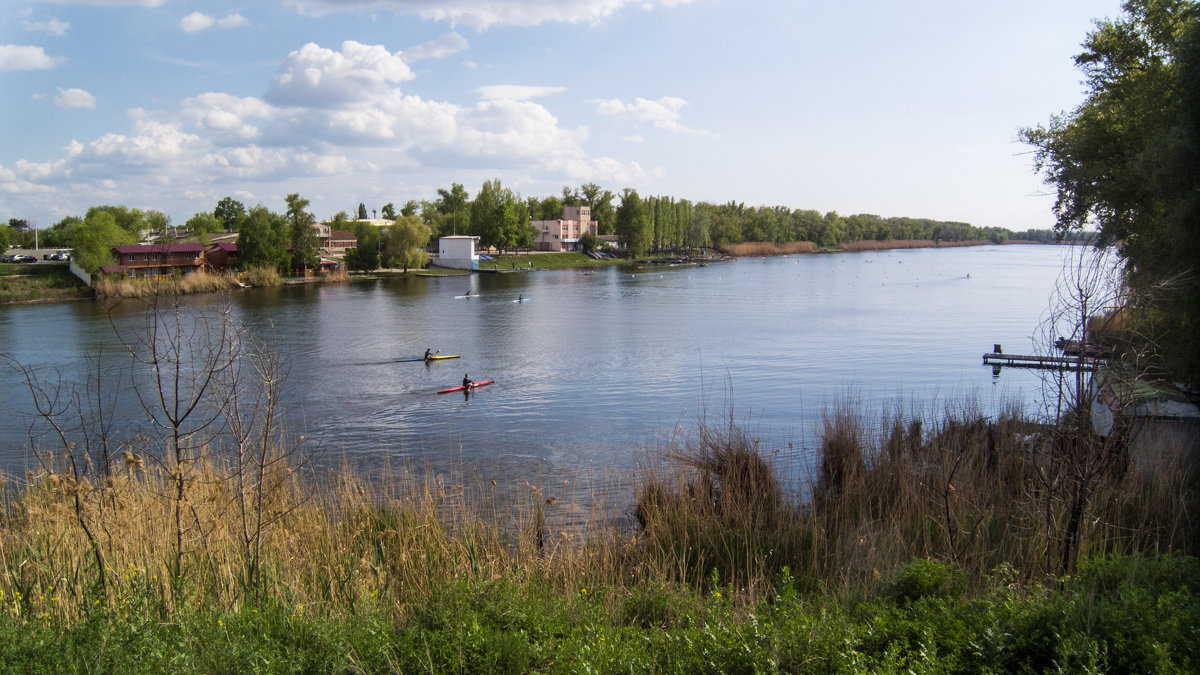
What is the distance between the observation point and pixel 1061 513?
29.1 ft

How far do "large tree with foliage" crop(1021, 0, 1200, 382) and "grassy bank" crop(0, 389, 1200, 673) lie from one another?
8.34m

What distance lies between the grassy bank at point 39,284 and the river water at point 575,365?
178 inches

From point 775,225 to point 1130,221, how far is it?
165 m

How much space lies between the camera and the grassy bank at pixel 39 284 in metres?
60.2

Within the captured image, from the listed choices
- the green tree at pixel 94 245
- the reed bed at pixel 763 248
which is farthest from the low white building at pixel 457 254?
the reed bed at pixel 763 248

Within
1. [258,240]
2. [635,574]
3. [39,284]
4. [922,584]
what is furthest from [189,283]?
[922,584]

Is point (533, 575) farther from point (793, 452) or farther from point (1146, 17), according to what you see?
point (1146, 17)

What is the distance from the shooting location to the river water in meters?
20.3

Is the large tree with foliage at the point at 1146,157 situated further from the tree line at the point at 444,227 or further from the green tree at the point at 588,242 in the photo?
the green tree at the point at 588,242

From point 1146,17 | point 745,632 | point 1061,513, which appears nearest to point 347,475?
point 745,632

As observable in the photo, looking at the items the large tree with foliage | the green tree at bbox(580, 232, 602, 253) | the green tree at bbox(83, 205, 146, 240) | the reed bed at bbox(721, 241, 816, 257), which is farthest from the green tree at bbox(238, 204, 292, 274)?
the reed bed at bbox(721, 241, 816, 257)

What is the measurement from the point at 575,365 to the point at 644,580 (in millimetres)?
26281

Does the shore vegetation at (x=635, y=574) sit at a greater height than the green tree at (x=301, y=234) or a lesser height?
lesser

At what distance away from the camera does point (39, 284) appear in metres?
62.9
